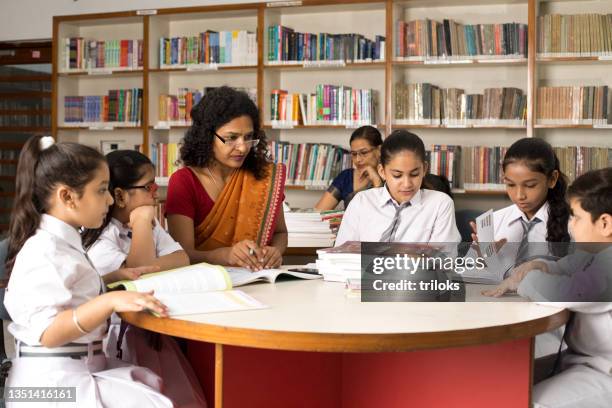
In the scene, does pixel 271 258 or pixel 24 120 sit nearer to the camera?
pixel 271 258

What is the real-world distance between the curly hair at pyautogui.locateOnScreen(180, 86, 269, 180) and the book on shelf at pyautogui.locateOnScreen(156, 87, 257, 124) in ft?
10.1

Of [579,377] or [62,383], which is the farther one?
[579,377]

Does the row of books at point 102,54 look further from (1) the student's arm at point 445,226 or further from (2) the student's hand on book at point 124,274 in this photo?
(2) the student's hand on book at point 124,274

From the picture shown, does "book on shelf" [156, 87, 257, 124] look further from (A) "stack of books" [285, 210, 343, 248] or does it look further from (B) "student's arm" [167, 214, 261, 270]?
(B) "student's arm" [167, 214, 261, 270]

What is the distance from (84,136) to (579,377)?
5353 millimetres

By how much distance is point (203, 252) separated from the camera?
2.56 metres

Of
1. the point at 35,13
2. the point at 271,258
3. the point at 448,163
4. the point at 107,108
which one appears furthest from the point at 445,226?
the point at 35,13

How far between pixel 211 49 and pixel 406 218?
10.9ft

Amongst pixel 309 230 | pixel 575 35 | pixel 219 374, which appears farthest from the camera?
pixel 575 35

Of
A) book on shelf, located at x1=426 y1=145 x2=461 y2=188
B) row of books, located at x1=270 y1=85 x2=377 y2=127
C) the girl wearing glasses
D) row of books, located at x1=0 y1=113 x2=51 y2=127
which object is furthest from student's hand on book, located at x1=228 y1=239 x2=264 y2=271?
row of books, located at x1=0 y1=113 x2=51 y2=127

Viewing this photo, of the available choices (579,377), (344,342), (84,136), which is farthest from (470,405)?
(84,136)

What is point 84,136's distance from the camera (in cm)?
647

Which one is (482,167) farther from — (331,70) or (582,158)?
(331,70)

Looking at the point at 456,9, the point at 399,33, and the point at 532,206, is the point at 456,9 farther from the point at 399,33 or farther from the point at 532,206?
the point at 532,206
